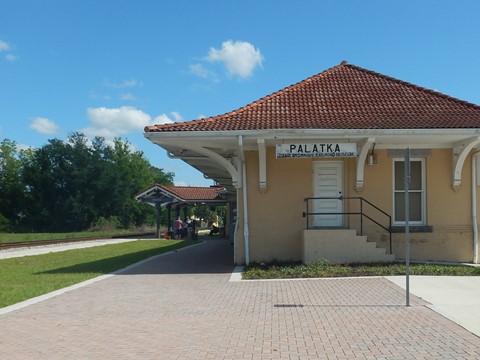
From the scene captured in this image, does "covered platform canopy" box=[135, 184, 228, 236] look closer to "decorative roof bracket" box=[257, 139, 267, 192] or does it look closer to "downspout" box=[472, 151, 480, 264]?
"decorative roof bracket" box=[257, 139, 267, 192]

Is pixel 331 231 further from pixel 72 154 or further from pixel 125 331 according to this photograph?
pixel 72 154

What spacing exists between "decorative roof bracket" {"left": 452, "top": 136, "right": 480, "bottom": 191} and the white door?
2.96 metres

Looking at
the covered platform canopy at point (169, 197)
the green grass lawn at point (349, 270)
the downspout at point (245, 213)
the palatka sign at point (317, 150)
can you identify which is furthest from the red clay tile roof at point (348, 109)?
the covered platform canopy at point (169, 197)

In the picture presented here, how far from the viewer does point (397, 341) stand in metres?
6.63

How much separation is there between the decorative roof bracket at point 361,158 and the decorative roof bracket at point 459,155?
2382 mm

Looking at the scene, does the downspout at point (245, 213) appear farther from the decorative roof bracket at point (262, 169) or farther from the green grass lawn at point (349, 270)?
the green grass lawn at point (349, 270)

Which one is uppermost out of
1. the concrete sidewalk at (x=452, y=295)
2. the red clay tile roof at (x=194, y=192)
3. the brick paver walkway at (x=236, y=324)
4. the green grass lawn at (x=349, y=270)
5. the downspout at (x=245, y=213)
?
the red clay tile roof at (x=194, y=192)

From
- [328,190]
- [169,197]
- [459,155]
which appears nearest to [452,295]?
[328,190]

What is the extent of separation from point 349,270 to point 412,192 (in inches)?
149

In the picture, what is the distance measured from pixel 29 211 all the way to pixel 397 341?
65.0 metres

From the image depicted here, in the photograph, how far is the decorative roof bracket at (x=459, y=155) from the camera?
45.4 ft

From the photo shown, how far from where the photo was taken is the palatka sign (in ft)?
44.5

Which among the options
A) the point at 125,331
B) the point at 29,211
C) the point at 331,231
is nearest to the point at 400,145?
the point at 331,231

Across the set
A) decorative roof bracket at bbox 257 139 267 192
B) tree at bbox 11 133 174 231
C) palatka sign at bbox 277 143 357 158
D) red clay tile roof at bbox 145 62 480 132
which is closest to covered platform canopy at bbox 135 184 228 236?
tree at bbox 11 133 174 231
